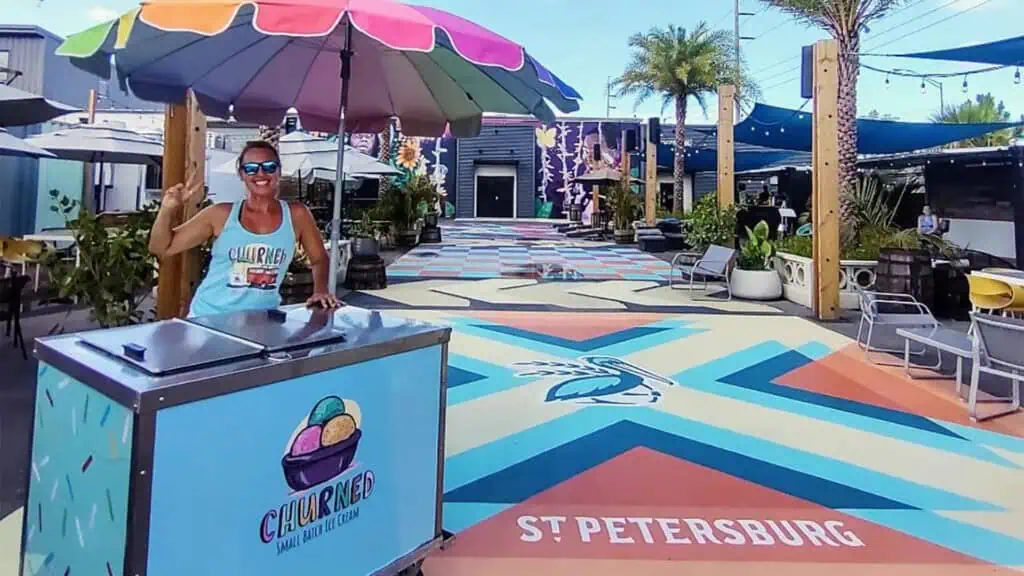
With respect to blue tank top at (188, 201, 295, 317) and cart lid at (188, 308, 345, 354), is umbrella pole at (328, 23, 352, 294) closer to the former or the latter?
blue tank top at (188, 201, 295, 317)

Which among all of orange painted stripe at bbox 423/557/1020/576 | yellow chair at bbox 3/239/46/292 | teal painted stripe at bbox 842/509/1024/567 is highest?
yellow chair at bbox 3/239/46/292

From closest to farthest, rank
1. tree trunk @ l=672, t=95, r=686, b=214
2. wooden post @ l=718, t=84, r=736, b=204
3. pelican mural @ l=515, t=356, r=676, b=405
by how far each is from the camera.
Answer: pelican mural @ l=515, t=356, r=676, b=405 → wooden post @ l=718, t=84, r=736, b=204 → tree trunk @ l=672, t=95, r=686, b=214

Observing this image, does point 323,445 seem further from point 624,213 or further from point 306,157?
point 624,213

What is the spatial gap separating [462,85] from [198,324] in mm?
1863

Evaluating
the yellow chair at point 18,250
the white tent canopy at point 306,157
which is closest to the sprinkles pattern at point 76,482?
→ the yellow chair at point 18,250

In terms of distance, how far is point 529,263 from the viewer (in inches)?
506

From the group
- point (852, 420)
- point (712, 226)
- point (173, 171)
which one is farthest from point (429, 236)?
point (852, 420)

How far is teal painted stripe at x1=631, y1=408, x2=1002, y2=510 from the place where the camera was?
2838mm

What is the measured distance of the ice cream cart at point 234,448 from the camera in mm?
1393

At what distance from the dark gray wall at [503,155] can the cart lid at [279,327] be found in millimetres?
29451

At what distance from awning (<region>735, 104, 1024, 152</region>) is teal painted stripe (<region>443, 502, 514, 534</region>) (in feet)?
38.2

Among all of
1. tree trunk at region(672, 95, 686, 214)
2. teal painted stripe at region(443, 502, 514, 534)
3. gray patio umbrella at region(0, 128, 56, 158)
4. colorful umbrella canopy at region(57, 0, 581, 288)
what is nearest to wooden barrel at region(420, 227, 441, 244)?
tree trunk at region(672, 95, 686, 214)

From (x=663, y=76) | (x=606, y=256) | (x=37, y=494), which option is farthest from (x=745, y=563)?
(x=663, y=76)

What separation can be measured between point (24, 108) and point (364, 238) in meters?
4.95
